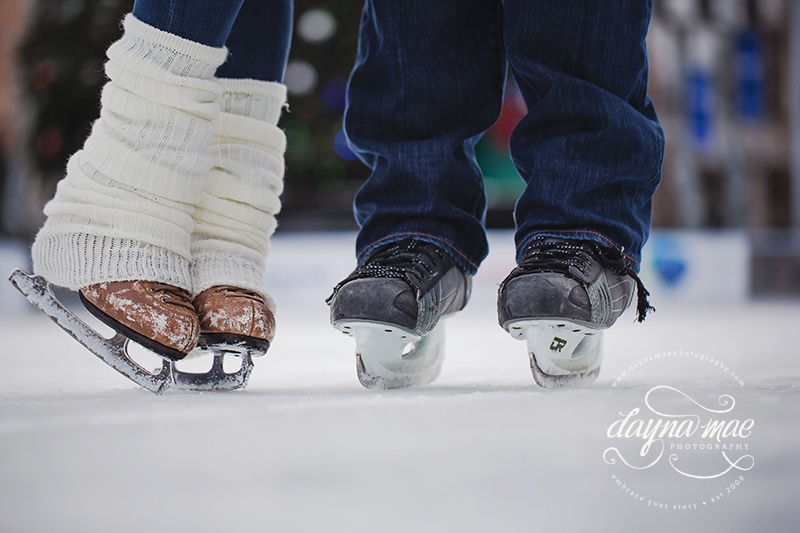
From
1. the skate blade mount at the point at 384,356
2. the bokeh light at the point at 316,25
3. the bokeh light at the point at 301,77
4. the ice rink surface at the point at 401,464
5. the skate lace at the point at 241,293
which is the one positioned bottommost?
the ice rink surface at the point at 401,464

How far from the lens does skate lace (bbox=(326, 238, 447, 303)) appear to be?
71 centimetres

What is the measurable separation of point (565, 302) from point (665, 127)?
3949 mm

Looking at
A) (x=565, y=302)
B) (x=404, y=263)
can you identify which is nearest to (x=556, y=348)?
(x=565, y=302)

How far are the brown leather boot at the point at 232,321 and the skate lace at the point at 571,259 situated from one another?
0.70 feet

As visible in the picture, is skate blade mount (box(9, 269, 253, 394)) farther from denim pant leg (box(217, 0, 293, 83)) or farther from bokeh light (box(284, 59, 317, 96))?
bokeh light (box(284, 59, 317, 96))

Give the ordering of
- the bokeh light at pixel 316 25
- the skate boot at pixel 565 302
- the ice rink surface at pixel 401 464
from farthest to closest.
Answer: the bokeh light at pixel 316 25
the skate boot at pixel 565 302
the ice rink surface at pixel 401 464

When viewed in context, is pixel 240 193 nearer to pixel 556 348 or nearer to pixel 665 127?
pixel 556 348

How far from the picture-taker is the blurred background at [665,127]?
8.86ft

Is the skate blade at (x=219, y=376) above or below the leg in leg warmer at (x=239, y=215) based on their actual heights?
below

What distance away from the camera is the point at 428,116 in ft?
2.74

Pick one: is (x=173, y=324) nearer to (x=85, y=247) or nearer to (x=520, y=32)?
(x=85, y=247)

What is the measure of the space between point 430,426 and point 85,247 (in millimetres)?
348

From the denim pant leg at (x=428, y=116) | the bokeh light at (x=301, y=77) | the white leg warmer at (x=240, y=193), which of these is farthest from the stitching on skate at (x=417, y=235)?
the bokeh light at (x=301, y=77)

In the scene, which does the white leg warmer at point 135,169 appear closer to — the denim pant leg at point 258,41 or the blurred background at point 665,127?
the denim pant leg at point 258,41
